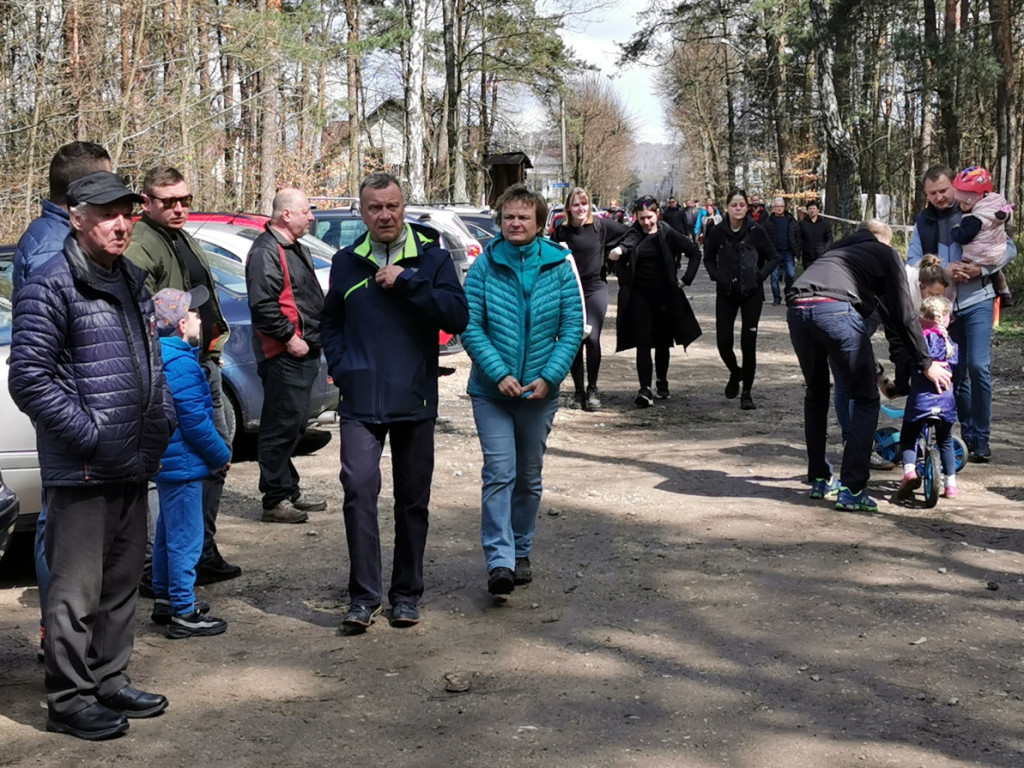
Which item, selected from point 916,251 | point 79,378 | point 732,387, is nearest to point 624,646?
point 79,378

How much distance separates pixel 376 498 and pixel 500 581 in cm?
79

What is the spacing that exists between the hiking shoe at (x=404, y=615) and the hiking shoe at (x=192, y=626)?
0.79 metres

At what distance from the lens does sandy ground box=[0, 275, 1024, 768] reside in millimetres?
4562

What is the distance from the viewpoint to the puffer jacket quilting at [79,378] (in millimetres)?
4363

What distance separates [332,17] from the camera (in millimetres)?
38562

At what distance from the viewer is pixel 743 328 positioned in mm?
12414

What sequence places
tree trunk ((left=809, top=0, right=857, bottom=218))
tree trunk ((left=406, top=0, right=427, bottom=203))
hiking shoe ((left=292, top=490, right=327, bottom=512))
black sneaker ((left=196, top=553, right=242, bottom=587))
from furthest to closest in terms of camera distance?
tree trunk ((left=406, top=0, right=427, bottom=203)), tree trunk ((left=809, top=0, right=857, bottom=218)), hiking shoe ((left=292, top=490, right=327, bottom=512)), black sneaker ((left=196, top=553, right=242, bottom=587))

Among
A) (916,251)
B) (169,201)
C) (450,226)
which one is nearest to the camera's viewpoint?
(169,201)

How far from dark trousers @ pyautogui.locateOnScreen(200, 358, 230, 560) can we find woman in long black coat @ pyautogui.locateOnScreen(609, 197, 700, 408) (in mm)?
6270

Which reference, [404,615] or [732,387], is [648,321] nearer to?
[732,387]

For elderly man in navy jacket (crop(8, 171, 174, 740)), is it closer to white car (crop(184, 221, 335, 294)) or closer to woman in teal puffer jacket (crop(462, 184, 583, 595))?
woman in teal puffer jacket (crop(462, 184, 583, 595))

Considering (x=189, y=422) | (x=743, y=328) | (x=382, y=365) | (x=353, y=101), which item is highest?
(x=353, y=101)

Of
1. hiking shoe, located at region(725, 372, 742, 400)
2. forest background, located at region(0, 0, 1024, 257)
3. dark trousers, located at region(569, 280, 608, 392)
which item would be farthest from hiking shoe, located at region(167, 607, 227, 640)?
forest background, located at region(0, 0, 1024, 257)

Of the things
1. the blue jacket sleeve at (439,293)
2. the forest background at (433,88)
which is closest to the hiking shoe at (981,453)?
the blue jacket sleeve at (439,293)
